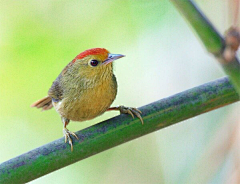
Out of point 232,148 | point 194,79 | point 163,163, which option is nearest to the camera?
point 232,148

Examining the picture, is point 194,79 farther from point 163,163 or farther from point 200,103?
point 200,103

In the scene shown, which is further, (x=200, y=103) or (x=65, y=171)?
(x=65, y=171)

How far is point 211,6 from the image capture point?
3123 mm

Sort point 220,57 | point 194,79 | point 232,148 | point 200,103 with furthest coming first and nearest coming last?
point 194,79
point 200,103
point 232,148
point 220,57

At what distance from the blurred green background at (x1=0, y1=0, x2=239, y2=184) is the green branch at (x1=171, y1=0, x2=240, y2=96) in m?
1.45

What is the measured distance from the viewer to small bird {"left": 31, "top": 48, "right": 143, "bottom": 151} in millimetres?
2832

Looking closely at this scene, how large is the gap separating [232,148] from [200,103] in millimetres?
281

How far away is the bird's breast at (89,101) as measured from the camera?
282 cm

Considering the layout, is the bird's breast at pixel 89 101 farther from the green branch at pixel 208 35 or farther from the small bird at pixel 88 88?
the green branch at pixel 208 35

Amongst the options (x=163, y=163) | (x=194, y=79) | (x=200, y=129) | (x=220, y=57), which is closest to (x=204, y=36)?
(x=220, y=57)

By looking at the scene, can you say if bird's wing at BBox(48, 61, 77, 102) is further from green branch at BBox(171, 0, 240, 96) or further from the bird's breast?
green branch at BBox(171, 0, 240, 96)

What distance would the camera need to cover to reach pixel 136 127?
1946 millimetres

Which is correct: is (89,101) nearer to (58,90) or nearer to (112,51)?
(58,90)

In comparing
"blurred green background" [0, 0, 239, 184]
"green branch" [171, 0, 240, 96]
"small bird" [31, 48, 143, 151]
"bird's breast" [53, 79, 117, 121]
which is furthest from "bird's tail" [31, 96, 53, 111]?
"green branch" [171, 0, 240, 96]
